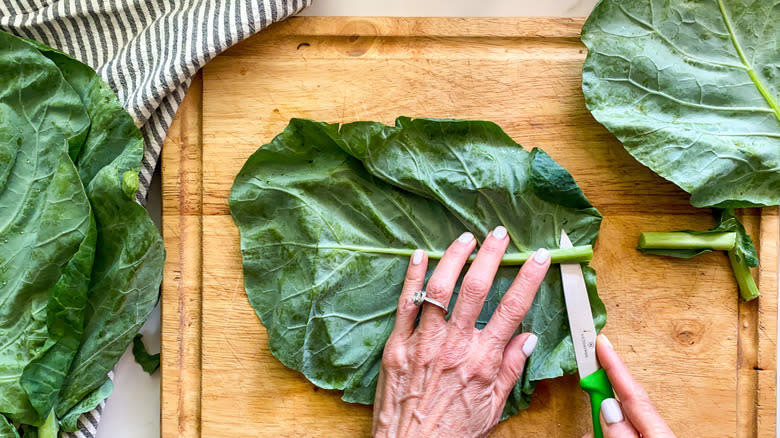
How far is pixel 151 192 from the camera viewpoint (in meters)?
1.46

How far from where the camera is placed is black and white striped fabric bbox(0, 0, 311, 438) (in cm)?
131

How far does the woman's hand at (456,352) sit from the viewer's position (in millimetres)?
1222

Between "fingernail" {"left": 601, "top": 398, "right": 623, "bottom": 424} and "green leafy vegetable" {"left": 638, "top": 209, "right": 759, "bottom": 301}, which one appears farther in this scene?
"green leafy vegetable" {"left": 638, "top": 209, "right": 759, "bottom": 301}

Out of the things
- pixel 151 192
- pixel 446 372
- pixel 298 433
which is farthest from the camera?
pixel 151 192

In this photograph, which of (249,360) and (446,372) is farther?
(249,360)

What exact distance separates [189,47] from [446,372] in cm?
90

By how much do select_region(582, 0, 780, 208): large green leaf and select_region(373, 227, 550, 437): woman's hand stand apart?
0.35 meters

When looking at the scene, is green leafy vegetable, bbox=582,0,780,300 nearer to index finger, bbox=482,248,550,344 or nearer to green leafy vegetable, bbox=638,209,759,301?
green leafy vegetable, bbox=638,209,759,301

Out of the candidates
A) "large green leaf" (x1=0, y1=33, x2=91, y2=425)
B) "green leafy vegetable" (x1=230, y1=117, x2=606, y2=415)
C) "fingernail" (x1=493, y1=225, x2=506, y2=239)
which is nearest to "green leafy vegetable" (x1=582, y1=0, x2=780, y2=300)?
"green leafy vegetable" (x1=230, y1=117, x2=606, y2=415)

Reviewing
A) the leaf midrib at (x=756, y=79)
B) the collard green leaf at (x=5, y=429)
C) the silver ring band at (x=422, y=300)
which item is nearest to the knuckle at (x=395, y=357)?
the silver ring band at (x=422, y=300)

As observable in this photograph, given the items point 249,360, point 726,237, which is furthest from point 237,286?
point 726,237

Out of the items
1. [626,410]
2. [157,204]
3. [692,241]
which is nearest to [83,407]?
[157,204]

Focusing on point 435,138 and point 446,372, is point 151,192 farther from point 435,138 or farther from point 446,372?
point 446,372

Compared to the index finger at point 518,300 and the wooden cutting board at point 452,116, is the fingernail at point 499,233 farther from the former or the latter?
the wooden cutting board at point 452,116
